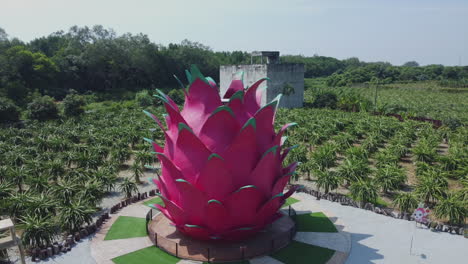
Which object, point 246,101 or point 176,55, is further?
point 176,55

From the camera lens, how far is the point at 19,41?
8544cm

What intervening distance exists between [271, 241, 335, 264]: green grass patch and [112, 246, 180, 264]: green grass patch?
15.6 ft

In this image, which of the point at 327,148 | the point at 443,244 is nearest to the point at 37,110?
the point at 327,148

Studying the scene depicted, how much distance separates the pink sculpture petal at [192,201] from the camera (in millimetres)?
13375

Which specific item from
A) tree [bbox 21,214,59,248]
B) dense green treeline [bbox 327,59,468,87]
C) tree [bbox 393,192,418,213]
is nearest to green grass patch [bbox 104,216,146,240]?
tree [bbox 21,214,59,248]

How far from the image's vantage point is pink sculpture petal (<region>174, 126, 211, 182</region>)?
13.3 meters

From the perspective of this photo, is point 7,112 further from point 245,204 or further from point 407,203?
point 407,203

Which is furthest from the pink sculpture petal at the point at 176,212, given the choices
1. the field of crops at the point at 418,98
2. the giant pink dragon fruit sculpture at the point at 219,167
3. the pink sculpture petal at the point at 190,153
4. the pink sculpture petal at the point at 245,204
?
the field of crops at the point at 418,98

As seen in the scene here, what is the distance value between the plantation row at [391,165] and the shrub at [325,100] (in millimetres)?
20715

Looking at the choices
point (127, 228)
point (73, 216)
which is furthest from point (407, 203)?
point (73, 216)

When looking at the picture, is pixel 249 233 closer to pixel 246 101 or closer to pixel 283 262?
pixel 283 262

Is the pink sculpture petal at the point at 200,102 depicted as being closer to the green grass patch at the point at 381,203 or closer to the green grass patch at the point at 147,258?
the green grass patch at the point at 147,258

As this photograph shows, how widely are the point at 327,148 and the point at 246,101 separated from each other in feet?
53.3

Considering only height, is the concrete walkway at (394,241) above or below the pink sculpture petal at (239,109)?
below
